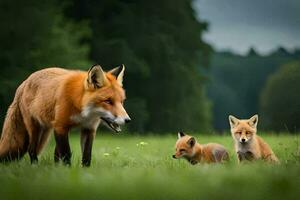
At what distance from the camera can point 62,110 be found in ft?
32.6

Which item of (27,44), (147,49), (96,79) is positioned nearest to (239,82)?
(147,49)

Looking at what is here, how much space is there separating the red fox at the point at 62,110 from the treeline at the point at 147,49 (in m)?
23.5

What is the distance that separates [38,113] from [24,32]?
21.7 m

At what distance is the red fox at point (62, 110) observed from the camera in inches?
384

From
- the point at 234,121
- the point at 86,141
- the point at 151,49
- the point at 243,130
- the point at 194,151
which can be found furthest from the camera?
the point at 151,49

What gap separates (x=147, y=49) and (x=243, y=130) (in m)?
30.3

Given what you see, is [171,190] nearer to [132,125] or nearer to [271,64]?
[132,125]

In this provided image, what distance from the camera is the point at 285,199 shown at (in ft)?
19.5

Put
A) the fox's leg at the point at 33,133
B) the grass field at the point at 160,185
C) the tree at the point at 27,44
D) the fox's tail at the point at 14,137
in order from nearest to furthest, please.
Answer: the grass field at the point at 160,185, the fox's leg at the point at 33,133, the fox's tail at the point at 14,137, the tree at the point at 27,44

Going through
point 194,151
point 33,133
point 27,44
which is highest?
point 27,44

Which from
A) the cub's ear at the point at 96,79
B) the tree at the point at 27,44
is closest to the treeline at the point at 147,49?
the tree at the point at 27,44

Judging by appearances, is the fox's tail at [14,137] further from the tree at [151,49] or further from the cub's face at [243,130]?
the tree at [151,49]

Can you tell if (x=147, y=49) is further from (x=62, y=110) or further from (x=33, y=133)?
(x=62, y=110)

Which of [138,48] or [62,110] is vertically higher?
[138,48]
